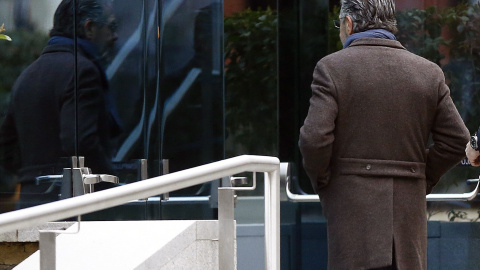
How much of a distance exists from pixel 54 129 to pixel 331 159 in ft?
6.81

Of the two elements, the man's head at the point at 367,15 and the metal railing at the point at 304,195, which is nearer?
the man's head at the point at 367,15

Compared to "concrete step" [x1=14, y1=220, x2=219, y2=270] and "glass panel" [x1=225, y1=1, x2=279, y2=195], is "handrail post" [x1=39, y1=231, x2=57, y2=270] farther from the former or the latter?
"glass panel" [x1=225, y1=1, x2=279, y2=195]

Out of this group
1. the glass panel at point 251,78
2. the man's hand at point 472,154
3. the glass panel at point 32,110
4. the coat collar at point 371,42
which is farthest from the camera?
the glass panel at point 251,78

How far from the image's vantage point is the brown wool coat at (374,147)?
3883 millimetres

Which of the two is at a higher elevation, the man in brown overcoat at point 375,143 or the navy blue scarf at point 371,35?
the navy blue scarf at point 371,35

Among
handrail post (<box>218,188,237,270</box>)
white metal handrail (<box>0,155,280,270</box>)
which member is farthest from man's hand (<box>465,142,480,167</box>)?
handrail post (<box>218,188,237,270</box>)

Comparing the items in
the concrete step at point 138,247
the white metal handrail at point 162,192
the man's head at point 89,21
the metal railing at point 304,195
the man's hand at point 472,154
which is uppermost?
the man's head at point 89,21

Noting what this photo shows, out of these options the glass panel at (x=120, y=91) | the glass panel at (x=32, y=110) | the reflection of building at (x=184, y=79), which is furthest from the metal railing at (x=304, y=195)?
the glass panel at (x=32, y=110)

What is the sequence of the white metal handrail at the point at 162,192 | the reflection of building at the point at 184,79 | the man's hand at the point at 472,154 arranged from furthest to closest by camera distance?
the reflection of building at the point at 184,79 < the man's hand at the point at 472,154 < the white metal handrail at the point at 162,192

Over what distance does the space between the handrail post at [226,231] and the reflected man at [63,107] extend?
6.90 feet

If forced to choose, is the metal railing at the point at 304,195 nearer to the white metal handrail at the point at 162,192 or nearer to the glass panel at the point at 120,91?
the glass panel at the point at 120,91

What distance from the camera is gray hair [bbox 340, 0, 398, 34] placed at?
4039 millimetres

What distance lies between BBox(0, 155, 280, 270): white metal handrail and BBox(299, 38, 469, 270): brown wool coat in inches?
7.0

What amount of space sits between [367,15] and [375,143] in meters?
0.48
